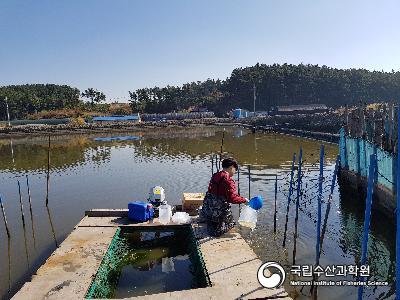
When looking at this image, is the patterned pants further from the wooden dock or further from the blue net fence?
the blue net fence

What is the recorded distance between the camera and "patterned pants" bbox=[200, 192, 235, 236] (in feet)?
30.9

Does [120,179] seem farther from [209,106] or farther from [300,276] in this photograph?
[209,106]

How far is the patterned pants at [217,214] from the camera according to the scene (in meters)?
9.41

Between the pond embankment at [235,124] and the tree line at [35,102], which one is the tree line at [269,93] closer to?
the tree line at [35,102]

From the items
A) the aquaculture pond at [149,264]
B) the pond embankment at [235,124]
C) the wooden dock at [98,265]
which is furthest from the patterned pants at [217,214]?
the pond embankment at [235,124]

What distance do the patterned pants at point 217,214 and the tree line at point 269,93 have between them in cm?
11627

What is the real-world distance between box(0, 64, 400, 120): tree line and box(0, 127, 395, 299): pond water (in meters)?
89.6

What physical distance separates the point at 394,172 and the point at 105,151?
3791 centimetres

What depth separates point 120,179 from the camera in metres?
26.8

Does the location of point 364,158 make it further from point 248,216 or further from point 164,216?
point 164,216

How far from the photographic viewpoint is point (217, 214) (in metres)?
9.50

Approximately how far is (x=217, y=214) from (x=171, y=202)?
→ 10.1m

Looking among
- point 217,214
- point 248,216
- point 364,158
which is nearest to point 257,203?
point 248,216

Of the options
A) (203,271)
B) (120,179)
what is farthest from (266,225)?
(120,179)
